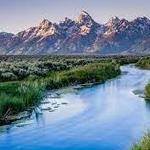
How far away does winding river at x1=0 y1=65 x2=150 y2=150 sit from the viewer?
29.5 m

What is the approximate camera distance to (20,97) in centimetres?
3881

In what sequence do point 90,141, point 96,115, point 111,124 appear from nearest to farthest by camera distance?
point 90,141
point 111,124
point 96,115

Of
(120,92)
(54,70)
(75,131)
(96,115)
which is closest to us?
(75,131)

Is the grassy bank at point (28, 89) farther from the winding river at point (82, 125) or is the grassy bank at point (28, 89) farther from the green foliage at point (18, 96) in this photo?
the winding river at point (82, 125)

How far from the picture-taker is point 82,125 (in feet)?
113

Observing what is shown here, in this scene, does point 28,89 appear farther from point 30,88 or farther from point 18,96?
point 18,96

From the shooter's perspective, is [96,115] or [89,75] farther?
[89,75]

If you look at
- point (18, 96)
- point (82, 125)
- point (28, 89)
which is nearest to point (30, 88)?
point (28, 89)

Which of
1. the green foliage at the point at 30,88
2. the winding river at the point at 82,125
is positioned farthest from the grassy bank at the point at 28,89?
the winding river at the point at 82,125

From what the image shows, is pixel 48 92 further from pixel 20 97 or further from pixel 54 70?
pixel 54 70

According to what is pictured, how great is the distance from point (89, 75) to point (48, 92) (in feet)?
52.6

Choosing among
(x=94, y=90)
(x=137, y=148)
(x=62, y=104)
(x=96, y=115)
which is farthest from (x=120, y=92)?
(x=137, y=148)

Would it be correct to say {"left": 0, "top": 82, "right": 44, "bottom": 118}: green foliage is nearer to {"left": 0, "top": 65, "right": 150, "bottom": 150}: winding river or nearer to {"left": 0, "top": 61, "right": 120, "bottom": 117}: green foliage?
{"left": 0, "top": 61, "right": 120, "bottom": 117}: green foliage

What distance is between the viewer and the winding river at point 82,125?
29500mm
